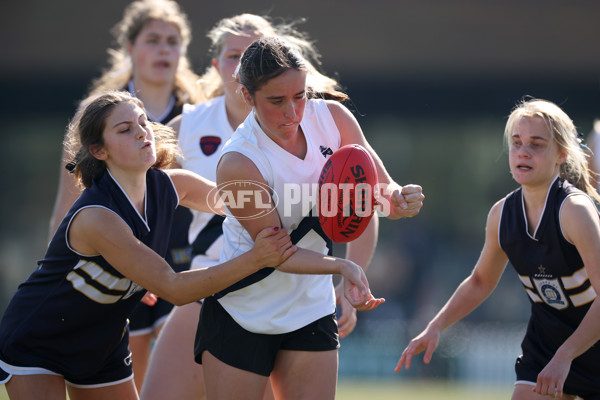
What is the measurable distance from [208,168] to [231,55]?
22.5 inches

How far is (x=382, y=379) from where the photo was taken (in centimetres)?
949

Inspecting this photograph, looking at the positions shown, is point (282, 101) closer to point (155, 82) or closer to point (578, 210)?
point (578, 210)

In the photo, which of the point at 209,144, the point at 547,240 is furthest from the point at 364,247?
the point at 209,144

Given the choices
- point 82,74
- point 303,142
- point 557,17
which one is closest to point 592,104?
point 557,17

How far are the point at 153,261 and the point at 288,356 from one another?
2.01ft

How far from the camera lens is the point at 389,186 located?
2.96 metres

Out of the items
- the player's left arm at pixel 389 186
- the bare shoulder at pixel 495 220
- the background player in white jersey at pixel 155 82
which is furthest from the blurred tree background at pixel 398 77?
the player's left arm at pixel 389 186

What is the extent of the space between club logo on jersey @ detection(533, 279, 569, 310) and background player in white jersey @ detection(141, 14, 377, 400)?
76 cm

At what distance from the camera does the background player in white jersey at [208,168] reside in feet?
11.5

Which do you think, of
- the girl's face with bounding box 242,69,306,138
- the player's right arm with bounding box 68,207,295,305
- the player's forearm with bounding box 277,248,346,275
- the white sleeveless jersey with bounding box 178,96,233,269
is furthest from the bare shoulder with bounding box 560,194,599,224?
the white sleeveless jersey with bounding box 178,96,233,269

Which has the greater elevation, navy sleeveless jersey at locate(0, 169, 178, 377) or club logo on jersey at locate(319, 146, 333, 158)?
club logo on jersey at locate(319, 146, 333, 158)

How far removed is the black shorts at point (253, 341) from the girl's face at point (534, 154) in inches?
41.8

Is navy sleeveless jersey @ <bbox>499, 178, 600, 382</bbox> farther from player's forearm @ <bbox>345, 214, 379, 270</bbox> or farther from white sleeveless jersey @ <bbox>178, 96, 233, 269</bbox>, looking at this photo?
white sleeveless jersey @ <bbox>178, 96, 233, 269</bbox>

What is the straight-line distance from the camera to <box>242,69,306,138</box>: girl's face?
107 inches
